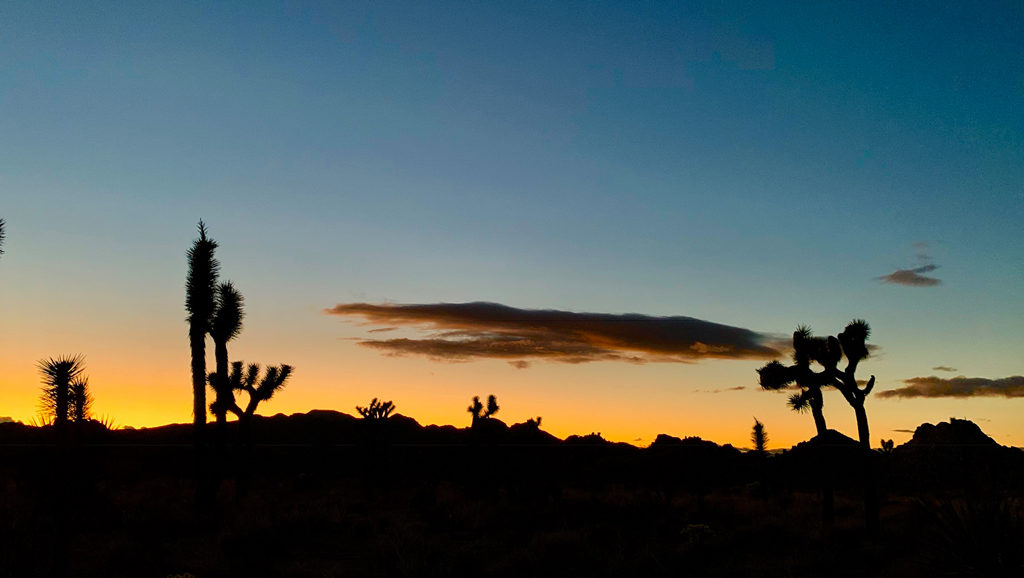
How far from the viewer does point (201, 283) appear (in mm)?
23266

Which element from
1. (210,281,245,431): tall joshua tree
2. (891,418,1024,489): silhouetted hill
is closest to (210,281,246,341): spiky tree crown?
(210,281,245,431): tall joshua tree

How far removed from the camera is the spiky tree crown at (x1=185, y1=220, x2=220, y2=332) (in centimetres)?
2317

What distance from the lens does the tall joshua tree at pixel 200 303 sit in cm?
2317

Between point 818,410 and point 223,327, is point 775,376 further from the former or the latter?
point 223,327

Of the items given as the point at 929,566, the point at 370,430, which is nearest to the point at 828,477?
the point at 929,566

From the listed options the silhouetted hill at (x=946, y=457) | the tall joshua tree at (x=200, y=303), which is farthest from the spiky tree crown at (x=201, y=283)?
the silhouetted hill at (x=946, y=457)

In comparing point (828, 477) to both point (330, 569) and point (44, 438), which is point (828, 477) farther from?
point (44, 438)

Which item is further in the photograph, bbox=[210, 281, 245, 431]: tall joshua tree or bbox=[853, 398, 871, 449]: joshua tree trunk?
bbox=[210, 281, 245, 431]: tall joshua tree

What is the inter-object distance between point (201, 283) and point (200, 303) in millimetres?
625

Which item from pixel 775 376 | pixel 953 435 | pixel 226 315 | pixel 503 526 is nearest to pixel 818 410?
pixel 775 376

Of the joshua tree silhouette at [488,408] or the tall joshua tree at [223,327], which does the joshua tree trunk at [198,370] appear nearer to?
the tall joshua tree at [223,327]

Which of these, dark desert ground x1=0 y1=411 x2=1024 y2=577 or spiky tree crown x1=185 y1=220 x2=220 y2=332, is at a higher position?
spiky tree crown x1=185 y1=220 x2=220 y2=332

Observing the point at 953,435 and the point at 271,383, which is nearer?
the point at 271,383

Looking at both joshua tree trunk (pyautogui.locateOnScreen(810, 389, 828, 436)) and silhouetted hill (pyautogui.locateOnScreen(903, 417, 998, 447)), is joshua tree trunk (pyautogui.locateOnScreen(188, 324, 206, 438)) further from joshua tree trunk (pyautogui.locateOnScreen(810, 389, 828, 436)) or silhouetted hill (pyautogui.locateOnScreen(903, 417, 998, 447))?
silhouetted hill (pyautogui.locateOnScreen(903, 417, 998, 447))
